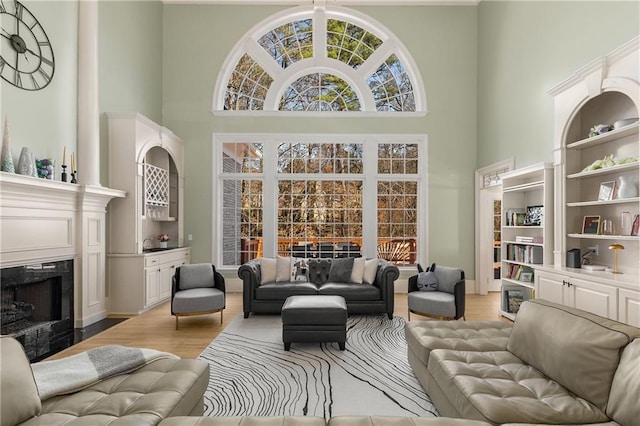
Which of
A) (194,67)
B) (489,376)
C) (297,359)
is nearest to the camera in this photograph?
(489,376)

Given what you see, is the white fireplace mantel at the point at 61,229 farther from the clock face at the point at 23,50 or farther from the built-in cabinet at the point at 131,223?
the clock face at the point at 23,50

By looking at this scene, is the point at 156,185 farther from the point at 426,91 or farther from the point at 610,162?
the point at 610,162

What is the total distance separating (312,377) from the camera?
10.8 ft

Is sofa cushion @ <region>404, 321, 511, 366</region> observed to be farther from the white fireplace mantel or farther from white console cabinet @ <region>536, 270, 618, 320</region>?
the white fireplace mantel

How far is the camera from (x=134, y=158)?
560 cm

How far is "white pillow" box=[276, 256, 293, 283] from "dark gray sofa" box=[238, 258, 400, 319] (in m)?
0.20

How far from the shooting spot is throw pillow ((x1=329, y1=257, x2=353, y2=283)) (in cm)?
571

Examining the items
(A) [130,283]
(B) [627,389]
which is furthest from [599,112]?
(A) [130,283]

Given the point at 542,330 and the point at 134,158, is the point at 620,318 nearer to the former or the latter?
the point at 542,330

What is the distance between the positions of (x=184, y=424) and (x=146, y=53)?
22.4 ft

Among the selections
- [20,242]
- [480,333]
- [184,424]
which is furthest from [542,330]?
[20,242]

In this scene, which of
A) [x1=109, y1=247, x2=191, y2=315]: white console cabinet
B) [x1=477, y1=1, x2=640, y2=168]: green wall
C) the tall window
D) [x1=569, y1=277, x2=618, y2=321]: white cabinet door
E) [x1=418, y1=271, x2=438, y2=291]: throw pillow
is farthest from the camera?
the tall window

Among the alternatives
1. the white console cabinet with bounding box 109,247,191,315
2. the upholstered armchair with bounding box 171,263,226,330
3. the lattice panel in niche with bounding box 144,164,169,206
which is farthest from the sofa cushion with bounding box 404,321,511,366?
the lattice panel in niche with bounding box 144,164,169,206

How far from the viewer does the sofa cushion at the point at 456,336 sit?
2.76 meters
